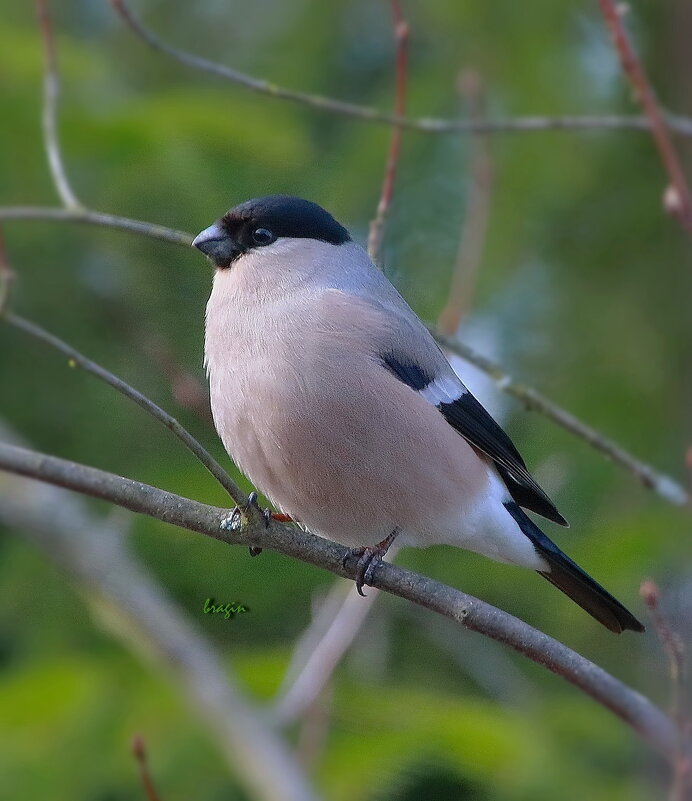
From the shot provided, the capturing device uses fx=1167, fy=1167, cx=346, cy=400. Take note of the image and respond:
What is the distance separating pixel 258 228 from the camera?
12.4ft

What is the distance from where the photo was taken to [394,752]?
357 centimetres

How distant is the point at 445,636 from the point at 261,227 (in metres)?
2.15

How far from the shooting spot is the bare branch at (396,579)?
2.56 metres

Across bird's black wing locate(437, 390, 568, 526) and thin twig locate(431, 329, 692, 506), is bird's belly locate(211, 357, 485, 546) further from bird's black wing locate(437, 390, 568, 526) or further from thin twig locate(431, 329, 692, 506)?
thin twig locate(431, 329, 692, 506)

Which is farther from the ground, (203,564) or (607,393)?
(607,393)

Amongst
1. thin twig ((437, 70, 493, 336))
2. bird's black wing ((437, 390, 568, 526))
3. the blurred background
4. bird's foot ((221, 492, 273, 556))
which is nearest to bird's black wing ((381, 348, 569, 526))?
bird's black wing ((437, 390, 568, 526))

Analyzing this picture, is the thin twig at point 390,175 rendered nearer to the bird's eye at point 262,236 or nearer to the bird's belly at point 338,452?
the bird's eye at point 262,236

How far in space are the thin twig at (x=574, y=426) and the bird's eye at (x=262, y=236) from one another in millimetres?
614

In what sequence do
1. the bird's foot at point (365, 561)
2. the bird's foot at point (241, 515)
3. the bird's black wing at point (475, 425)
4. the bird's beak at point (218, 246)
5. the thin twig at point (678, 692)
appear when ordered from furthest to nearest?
the bird's beak at point (218, 246), the bird's black wing at point (475, 425), the bird's foot at point (365, 561), the bird's foot at point (241, 515), the thin twig at point (678, 692)

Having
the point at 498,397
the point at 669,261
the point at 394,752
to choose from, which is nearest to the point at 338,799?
the point at 394,752

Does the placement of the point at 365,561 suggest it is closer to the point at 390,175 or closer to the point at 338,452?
the point at 338,452

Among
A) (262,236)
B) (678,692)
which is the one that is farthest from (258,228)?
(678,692)

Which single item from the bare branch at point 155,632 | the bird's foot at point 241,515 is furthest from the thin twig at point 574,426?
the bare branch at point 155,632

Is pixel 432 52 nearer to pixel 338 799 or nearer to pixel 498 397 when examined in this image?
pixel 498 397
